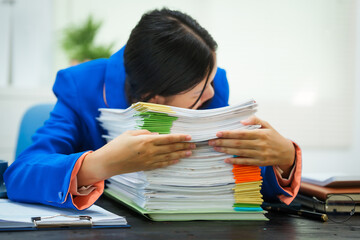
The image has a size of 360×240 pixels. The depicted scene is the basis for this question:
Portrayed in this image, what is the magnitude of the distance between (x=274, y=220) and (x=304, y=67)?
3.59 m

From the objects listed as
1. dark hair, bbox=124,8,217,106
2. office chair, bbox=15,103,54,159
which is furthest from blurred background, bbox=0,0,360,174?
dark hair, bbox=124,8,217,106

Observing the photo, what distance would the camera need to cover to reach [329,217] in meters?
0.85

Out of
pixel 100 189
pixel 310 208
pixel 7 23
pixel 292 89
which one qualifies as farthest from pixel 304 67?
pixel 100 189

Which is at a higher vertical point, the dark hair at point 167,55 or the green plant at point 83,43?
the dark hair at point 167,55

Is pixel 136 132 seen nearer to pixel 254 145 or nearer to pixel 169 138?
pixel 169 138

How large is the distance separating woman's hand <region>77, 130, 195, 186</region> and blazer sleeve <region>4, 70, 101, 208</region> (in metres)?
0.06

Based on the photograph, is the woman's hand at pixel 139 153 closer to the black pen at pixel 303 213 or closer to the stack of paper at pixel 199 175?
the stack of paper at pixel 199 175

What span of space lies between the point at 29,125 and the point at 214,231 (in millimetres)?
1015

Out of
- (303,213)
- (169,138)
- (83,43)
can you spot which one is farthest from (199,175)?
(83,43)

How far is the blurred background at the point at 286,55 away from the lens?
11.7ft

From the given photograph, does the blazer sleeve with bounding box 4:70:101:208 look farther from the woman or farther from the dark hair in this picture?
the dark hair

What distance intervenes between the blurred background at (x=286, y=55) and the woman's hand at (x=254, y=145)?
2.90 metres

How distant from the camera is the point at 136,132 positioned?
2.47 ft

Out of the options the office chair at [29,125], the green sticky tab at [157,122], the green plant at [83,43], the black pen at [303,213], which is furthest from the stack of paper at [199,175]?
the green plant at [83,43]
